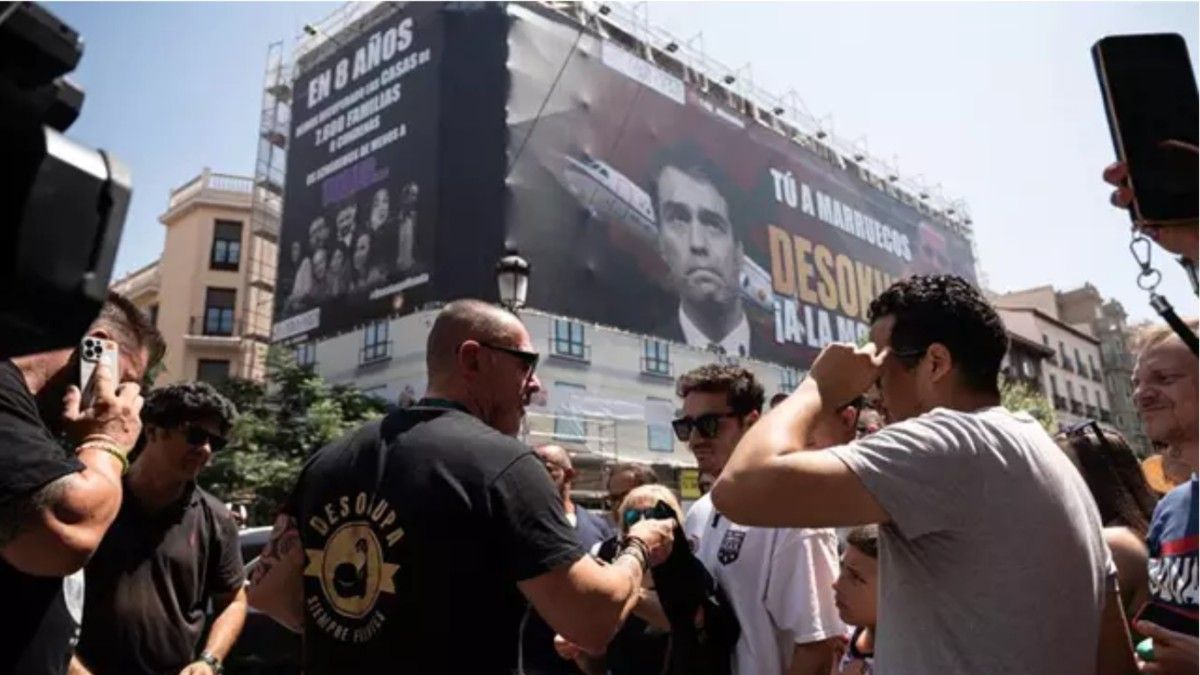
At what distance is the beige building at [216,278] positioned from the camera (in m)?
37.3

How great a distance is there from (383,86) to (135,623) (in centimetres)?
2943

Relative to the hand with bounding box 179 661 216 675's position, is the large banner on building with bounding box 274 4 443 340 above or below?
above

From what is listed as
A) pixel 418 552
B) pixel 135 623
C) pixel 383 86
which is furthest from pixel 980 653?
pixel 383 86

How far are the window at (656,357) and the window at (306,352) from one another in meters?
11.9

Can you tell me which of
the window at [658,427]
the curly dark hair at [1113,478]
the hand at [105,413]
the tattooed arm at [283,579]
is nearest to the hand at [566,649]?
the tattooed arm at [283,579]

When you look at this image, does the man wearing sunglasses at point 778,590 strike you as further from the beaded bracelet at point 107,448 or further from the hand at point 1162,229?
the beaded bracelet at point 107,448

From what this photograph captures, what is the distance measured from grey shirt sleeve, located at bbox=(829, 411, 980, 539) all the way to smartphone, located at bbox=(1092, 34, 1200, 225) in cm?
58

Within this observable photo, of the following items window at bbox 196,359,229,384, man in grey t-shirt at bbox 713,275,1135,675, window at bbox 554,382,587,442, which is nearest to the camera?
man in grey t-shirt at bbox 713,275,1135,675

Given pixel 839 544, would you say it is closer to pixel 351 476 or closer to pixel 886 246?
pixel 351 476

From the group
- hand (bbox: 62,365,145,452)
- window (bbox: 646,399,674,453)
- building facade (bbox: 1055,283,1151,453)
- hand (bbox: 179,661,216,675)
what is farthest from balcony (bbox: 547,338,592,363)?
building facade (bbox: 1055,283,1151,453)

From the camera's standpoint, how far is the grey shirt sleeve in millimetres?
1737

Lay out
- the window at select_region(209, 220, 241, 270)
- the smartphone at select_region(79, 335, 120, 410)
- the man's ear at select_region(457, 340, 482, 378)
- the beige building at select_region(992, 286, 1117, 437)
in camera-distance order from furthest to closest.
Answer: the beige building at select_region(992, 286, 1117, 437) → the window at select_region(209, 220, 241, 270) → the man's ear at select_region(457, 340, 482, 378) → the smartphone at select_region(79, 335, 120, 410)

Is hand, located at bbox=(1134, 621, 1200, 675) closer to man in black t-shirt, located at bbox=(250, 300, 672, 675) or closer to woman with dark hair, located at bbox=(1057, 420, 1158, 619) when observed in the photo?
woman with dark hair, located at bbox=(1057, 420, 1158, 619)

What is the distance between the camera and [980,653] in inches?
68.1
